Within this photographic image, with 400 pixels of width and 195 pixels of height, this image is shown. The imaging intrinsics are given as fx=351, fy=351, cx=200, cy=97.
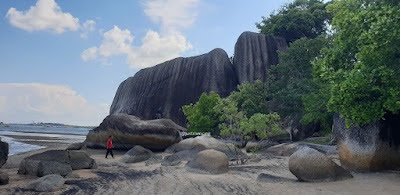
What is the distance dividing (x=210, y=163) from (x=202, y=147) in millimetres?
7712

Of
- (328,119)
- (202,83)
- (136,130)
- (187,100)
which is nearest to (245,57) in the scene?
(202,83)

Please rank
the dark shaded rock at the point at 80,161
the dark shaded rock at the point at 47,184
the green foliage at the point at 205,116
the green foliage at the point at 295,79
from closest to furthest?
the dark shaded rock at the point at 47,184, the dark shaded rock at the point at 80,161, the green foliage at the point at 295,79, the green foliage at the point at 205,116

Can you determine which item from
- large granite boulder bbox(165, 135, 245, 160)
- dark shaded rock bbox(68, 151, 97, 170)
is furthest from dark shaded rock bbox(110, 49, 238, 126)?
dark shaded rock bbox(68, 151, 97, 170)

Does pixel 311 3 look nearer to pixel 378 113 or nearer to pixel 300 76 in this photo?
pixel 300 76

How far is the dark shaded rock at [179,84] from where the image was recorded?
52844 mm

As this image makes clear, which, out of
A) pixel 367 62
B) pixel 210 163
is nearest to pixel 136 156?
pixel 210 163

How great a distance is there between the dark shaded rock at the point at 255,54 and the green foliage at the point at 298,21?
1.87 meters

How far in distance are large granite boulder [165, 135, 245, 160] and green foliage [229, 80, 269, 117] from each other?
12418mm

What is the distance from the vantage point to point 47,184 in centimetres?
1134

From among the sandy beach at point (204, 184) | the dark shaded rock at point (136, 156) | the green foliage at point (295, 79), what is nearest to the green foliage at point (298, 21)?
the green foliage at point (295, 79)

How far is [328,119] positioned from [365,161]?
58.8 ft

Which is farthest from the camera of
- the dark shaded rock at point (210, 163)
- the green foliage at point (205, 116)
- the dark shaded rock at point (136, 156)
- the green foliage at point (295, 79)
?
the green foliage at point (205, 116)

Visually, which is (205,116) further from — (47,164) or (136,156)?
(47,164)

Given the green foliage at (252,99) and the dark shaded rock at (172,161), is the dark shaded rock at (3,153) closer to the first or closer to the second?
the dark shaded rock at (172,161)
